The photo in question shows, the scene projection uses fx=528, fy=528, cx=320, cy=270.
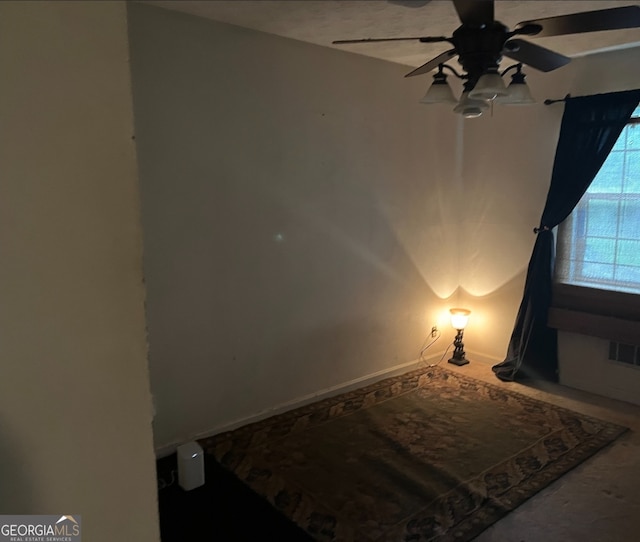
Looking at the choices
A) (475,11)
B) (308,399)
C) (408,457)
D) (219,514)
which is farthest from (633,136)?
(219,514)

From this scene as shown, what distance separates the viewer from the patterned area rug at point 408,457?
2.49 m

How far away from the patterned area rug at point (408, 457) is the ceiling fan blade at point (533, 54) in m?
2.09

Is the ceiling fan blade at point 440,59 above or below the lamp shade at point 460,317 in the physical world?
above

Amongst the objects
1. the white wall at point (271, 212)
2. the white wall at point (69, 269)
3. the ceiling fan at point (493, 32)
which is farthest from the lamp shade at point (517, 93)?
the white wall at point (69, 269)

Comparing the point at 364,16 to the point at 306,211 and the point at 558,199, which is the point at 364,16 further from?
the point at 558,199

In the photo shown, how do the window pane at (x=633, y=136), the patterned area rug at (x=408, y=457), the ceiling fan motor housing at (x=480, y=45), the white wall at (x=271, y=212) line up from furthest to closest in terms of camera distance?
the window pane at (x=633, y=136), the white wall at (x=271, y=212), the patterned area rug at (x=408, y=457), the ceiling fan motor housing at (x=480, y=45)

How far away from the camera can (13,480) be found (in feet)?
1.87

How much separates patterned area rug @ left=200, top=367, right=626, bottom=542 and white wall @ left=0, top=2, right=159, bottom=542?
79.4 inches

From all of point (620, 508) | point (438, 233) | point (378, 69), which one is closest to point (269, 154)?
point (378, 69)

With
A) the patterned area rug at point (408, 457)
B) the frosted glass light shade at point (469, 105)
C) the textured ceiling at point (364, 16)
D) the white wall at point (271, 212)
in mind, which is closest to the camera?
the frosted glass light shade at point (469, 105)

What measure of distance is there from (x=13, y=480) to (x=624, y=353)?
13.4 feet

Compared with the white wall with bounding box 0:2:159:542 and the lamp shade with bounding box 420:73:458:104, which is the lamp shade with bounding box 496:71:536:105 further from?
the white wall with bounding box 0:2:159:542

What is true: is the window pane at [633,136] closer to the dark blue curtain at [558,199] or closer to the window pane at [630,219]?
the dark blue curtain at [558,199]

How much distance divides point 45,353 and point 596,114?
3.98 m
